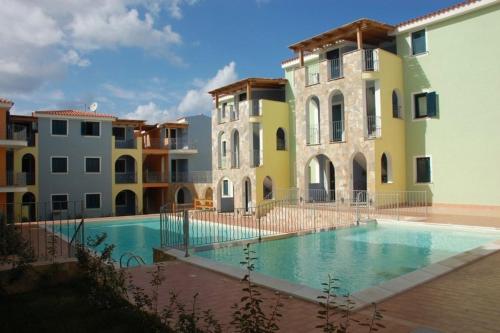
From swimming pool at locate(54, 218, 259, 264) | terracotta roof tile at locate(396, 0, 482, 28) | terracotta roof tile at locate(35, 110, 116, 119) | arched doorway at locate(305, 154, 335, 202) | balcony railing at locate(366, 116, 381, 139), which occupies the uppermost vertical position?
terracotta roof tile at locate(396, 0, 482, 28)

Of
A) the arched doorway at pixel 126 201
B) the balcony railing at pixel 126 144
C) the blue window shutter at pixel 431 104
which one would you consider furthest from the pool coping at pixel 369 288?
the balcony railing at pixel 126 144

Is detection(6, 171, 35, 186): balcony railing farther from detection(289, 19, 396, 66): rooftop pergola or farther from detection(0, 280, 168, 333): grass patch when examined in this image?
detection(0, 280, 168, 333): grass patch

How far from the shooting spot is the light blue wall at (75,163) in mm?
29969

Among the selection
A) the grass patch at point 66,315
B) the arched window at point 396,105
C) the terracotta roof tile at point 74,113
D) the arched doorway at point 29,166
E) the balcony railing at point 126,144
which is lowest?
the grass patch at point 66,315

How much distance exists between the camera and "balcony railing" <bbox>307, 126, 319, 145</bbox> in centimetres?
2481

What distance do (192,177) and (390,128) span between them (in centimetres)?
1955

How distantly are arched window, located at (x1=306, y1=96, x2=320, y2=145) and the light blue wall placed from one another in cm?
1635

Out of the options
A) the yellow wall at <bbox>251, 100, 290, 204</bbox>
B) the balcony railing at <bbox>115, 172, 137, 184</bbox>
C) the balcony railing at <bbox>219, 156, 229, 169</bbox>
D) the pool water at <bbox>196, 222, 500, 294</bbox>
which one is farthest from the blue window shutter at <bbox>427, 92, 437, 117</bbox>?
the balcony railing at <bbox>115, 172, 137, 184</bbox>

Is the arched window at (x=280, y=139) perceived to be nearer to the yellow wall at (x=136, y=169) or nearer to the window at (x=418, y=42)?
the window at (x=418, y=42)

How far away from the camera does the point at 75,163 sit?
→ 103ft

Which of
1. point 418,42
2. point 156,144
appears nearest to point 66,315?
point 418,42

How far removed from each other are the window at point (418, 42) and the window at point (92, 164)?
2397 centimetres

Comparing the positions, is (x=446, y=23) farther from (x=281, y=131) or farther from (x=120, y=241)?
(x=120, y=241)

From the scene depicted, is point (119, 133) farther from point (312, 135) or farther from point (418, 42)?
point (418, 42)
